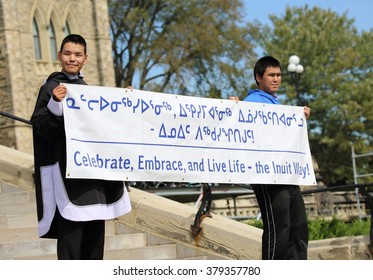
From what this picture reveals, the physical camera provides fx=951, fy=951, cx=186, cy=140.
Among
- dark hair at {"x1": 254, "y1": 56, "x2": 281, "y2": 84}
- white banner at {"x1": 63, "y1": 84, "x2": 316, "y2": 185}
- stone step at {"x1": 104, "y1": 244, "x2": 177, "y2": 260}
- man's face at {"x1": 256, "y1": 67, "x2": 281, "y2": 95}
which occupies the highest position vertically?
dark hair at {"x1": 254, "y1": 56, "x2": 281, "y2": 84}

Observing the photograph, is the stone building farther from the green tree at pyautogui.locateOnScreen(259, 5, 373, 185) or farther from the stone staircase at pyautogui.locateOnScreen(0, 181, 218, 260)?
the stone staircase at pyautogui.locateOnScreen(0, 181, 218, 260)

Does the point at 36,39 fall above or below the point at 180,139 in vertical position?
above

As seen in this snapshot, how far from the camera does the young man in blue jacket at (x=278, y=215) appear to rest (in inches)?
311

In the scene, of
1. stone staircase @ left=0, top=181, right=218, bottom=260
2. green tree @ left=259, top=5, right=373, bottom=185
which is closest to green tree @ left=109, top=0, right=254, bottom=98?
green tree @ left=259, top=5, right=373, bottom=185

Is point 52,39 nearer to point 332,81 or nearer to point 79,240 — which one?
point 332,81

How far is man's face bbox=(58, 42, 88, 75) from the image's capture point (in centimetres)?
690

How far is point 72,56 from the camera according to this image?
272 inches

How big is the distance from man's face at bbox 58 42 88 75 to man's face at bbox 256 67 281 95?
1891 millimetres

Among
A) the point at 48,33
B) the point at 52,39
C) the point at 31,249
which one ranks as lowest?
the point at 31,249

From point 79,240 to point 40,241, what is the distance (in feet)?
9.32

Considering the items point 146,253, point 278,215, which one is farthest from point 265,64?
point 146,253

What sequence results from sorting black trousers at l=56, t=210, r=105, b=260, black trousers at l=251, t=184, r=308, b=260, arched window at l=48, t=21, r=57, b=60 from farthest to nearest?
arched window at l=48, t=21, r=57, b=60, black trousers at l=251, t=184, r=308, b=260, black trousers at l=56, t=210, r=105, b=260

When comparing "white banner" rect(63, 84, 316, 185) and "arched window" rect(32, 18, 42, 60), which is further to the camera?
"arched window" rect(32, 18, 42, 60)

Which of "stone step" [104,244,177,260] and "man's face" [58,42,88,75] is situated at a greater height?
"man's face" [58,42,88,75]
